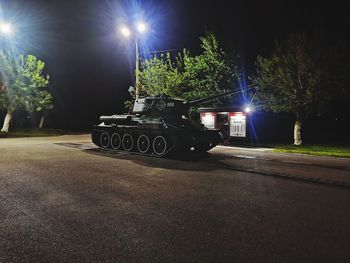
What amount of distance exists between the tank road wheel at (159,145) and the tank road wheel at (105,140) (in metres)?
3.36

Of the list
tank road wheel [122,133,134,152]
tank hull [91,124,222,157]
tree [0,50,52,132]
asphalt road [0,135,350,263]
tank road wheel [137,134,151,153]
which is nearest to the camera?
asphalt road [0,135,350,263]

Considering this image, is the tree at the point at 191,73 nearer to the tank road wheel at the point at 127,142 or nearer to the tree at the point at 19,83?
the tank road wheel at the point at 127,142

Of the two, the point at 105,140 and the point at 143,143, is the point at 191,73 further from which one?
the point at 143,143

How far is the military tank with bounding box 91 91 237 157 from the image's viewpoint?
14.0 meters

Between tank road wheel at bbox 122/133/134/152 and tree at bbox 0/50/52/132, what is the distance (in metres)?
17.9

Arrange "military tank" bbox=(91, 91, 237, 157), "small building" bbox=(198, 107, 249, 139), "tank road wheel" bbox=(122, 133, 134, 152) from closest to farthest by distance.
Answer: "military tank" bbox=(91, 91, 237, 157), "tank road wheel" bbox=(122, 133, 134, 152), "small building" bbox=(198, 107, 249, 139)

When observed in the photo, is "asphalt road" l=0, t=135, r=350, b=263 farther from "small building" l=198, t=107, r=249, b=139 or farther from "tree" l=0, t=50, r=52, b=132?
"tree" l=0, t=50, r=52, b=132

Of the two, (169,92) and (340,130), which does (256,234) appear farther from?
(340,130)

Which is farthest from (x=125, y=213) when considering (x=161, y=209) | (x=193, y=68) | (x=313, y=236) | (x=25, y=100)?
(x=25, y=100)

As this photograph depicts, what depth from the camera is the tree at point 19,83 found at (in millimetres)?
28938

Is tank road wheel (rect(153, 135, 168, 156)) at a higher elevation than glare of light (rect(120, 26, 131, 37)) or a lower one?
lower

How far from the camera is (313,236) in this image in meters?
4.93

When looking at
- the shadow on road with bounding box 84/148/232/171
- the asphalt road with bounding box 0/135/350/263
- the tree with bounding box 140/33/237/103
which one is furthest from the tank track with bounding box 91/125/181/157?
the tree with bounding box 140/33/237/103

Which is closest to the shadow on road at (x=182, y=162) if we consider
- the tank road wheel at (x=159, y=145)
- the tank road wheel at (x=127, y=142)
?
the tank road wheel at (x=159, y=145)
